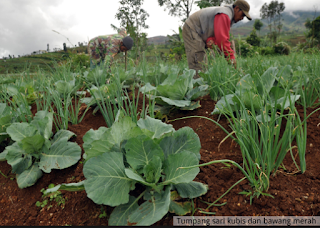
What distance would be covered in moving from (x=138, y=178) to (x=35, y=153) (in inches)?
34.9

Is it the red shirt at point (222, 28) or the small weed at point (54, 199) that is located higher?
the red shirt at point (222, 28)

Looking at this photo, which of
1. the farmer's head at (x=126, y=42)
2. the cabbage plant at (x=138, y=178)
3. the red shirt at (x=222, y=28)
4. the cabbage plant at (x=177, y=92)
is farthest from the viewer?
the farmer's head at (x=126, y=42)

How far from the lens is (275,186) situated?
0.95 metres

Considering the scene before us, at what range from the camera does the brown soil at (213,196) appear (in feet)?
2.88

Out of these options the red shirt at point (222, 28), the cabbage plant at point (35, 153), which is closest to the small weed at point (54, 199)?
the cabbage plant at point (35, 153)

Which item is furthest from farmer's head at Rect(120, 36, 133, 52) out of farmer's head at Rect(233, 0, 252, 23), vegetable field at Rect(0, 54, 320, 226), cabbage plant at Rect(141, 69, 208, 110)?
vegetable field at Rect(0, 54, 320, 226)

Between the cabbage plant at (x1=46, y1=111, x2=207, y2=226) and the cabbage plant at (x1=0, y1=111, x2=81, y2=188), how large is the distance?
383 millimetres

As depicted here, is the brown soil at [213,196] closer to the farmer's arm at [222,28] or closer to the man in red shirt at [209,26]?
the farmer's arm at [222,28]

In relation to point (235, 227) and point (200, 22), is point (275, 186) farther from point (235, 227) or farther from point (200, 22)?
point (200, 22)

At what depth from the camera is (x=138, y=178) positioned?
86 cm

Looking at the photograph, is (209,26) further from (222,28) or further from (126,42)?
(126,42)

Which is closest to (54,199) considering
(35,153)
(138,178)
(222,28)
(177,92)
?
(35,153)

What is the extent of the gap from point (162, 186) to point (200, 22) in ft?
11.2

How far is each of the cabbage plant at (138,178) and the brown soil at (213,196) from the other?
9 cm
